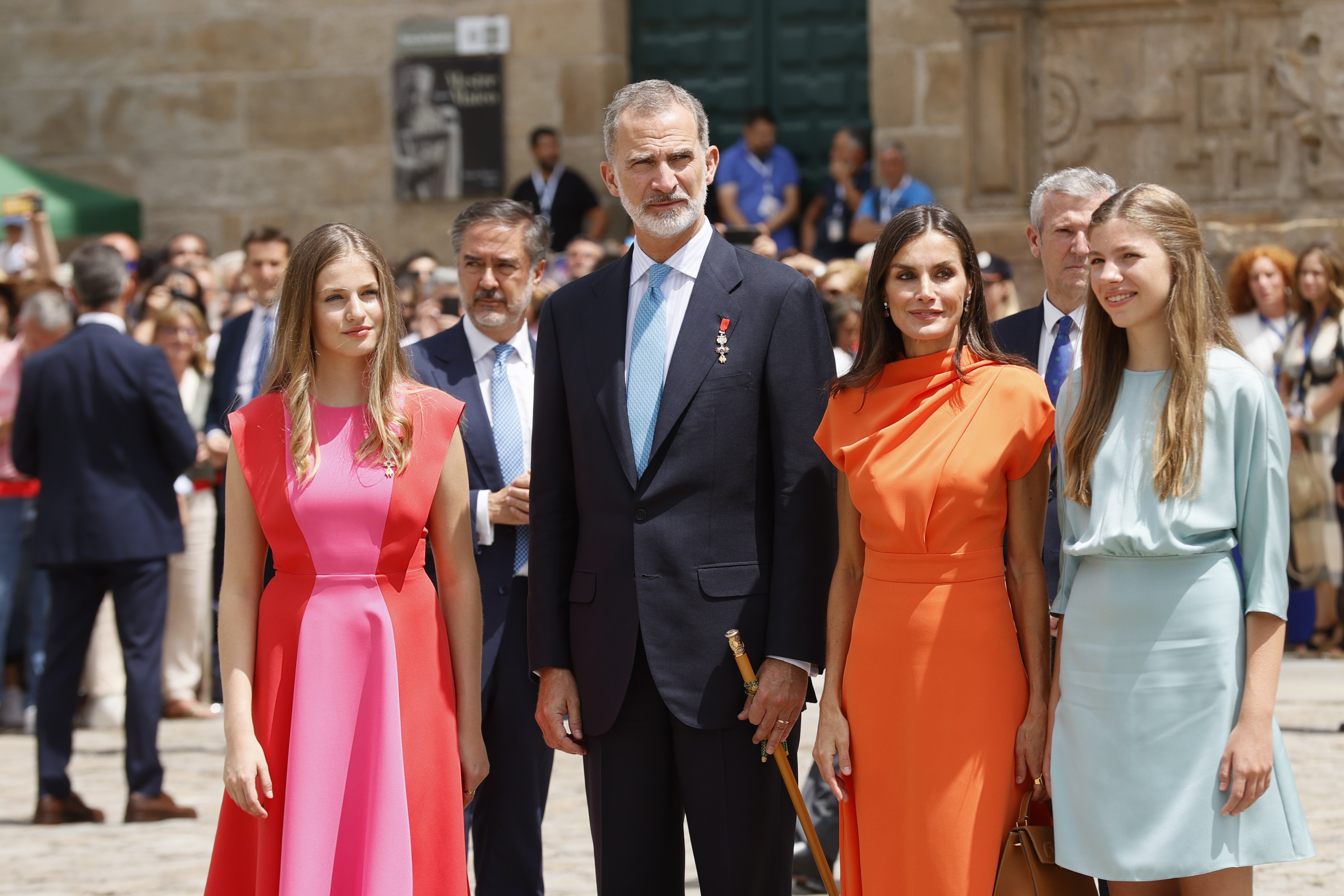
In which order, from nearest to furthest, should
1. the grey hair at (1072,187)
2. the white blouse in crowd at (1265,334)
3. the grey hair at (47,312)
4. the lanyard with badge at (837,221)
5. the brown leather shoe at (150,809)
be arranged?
the grey hair at (1072,187) → the brown leather shoe at (150,809) → the grey hair at (47,312) → the white blouse in crowd at (1265,334) → the lanyard with badge at (837,221)

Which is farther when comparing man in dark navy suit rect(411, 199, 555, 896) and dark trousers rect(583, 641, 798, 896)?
man in dark navy suit rect(411, 199, 555, 896)

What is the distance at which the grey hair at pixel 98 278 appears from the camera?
721 cm

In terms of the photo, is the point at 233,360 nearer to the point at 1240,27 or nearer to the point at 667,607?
the point at 667,607

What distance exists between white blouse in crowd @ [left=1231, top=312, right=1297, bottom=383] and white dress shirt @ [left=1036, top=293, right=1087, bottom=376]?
517 cm

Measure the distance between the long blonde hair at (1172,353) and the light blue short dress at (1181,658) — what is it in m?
0.03

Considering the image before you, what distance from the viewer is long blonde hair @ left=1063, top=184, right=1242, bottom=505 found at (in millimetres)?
3453

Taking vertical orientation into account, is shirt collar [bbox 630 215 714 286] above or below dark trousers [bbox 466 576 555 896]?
above

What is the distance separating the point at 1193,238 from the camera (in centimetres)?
359

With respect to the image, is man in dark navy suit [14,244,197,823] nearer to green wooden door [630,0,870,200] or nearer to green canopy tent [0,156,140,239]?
green canopy tent [0,156,140,239]

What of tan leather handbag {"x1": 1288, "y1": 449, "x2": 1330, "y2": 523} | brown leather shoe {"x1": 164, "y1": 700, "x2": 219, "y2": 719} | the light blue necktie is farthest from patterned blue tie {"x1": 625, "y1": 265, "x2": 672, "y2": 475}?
tan leather handbag {"x1": 1288, "y1": 449, "x2": 1330, "y2": 523}

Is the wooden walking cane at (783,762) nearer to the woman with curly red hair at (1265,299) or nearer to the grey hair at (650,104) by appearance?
the grey hair at (650,104)

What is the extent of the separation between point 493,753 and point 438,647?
79 centimetres

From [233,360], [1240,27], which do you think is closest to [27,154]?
[233,360]

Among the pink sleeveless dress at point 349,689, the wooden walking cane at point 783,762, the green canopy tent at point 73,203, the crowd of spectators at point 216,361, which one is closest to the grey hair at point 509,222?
the pink sleeveless dress at point 349,689
